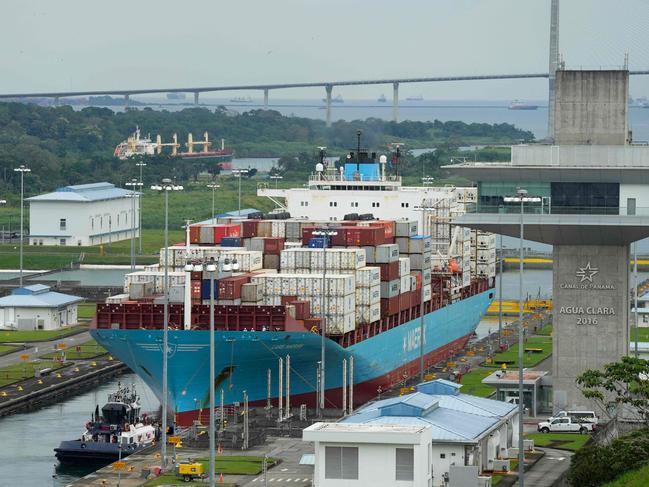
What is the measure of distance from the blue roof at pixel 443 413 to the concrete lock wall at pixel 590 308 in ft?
17.3

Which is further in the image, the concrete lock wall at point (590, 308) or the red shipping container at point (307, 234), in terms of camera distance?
the red shipping container at point (307, 234)

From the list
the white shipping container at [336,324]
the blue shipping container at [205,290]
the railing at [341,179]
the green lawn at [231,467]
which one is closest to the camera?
the green lawn at [231,467]

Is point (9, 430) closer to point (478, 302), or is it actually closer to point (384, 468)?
point (384, 468)

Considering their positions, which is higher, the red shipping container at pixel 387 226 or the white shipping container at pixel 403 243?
the red shipping container at pixel 387 226

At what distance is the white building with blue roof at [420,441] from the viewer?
47781 millimetres

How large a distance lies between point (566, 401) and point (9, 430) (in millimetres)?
20835

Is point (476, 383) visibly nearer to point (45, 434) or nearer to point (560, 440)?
point (560, 440)

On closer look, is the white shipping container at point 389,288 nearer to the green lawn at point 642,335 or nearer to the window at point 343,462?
the green lawn at point 642,335

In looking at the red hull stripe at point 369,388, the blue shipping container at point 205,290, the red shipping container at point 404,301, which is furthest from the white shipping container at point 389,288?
the blue shipping container at point 205,290

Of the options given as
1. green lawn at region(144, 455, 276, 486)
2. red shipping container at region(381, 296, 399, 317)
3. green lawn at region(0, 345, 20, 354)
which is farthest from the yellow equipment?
green lawn at region(0, 345, 20, 354)

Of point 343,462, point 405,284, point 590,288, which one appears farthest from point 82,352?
point 343,462

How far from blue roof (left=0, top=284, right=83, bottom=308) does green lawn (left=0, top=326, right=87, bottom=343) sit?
1.66 meters

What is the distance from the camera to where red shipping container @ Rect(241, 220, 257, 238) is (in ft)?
282

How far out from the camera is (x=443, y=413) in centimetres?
5709
